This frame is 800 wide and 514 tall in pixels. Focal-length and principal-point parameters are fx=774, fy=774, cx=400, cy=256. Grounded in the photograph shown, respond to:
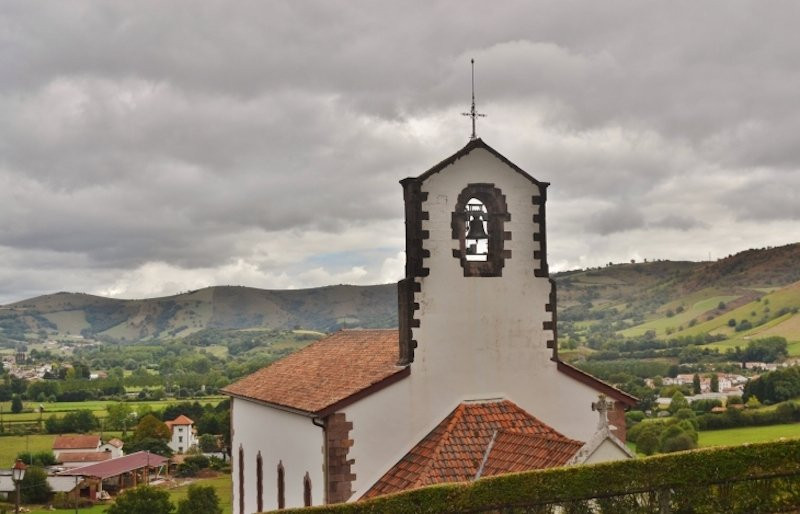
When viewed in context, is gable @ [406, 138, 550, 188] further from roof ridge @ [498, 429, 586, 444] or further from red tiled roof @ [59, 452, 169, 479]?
red tiled roof @ [59, 452, 169, 479]

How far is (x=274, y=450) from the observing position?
66.5ft

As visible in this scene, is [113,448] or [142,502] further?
[113,448]

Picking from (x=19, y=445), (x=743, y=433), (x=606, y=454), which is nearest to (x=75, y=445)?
(x=19, y=445)

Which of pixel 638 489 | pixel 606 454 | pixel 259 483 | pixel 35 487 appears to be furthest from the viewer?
pixel 35 487

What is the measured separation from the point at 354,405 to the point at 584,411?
5896mm

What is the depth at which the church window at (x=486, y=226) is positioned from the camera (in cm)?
1761

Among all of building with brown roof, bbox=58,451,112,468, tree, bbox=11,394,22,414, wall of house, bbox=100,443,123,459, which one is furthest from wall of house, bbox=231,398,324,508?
tree, bbox=11,394,22,414

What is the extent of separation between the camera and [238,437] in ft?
80.2

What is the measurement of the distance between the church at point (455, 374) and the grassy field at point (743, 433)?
5196cm

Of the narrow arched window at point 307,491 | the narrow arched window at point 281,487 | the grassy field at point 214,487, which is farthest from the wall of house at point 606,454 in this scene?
the grassy field at point 214,487

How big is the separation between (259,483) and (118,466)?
75324 millimetres

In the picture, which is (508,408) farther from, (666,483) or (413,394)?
(666,483)

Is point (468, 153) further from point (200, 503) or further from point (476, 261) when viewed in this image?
point (200, 503)

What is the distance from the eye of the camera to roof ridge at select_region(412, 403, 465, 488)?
15023 mm
